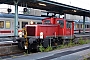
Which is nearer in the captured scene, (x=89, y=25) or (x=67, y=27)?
(x=67, y=27)

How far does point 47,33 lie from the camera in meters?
16.4

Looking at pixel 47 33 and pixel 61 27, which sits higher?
pixel 61 27

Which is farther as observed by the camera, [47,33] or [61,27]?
[61,27]

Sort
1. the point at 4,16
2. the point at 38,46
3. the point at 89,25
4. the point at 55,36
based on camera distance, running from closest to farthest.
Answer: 1. the point at 38,46
2. the point at 55,36
3. the point at 4,16
4. the point at 89,25

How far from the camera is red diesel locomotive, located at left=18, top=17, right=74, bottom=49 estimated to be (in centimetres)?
1535

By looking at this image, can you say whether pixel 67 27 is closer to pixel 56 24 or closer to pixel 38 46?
pixel 56 24

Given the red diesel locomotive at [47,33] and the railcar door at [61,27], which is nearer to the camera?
the red diesel locomotive at [47,33]

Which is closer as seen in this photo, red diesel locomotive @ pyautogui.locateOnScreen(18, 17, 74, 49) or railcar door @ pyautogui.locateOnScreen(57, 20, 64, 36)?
red diesel locomotive @ pyautogui.locateOnScreen(18, 17, 74, 49)

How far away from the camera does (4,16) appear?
26.2m

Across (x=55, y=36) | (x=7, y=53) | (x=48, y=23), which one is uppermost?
(x=48, y=23)

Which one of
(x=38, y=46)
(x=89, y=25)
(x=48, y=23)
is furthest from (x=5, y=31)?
(x=89, y=25)

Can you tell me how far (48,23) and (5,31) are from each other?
35.0 feet

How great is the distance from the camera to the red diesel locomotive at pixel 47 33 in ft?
50.4

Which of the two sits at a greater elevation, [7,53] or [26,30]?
[26,30]
